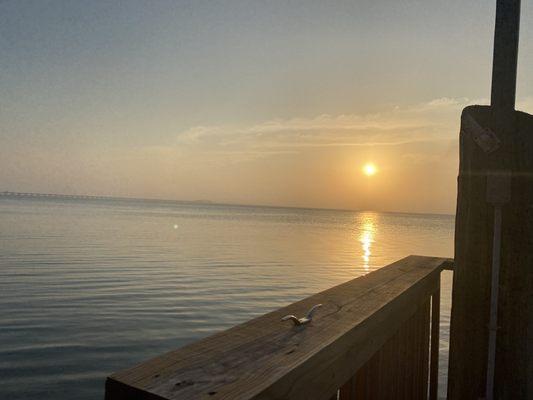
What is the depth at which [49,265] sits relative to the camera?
55.0 ft

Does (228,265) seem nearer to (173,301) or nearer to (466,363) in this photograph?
(173,301)

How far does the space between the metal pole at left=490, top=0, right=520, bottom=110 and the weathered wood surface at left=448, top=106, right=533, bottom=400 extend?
9cm

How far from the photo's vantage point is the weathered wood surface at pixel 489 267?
2.24m

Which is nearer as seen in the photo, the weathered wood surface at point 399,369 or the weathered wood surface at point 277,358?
the weathered wood surface at point 277,358

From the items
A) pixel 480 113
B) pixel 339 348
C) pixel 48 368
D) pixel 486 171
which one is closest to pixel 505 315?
pixel 486 171

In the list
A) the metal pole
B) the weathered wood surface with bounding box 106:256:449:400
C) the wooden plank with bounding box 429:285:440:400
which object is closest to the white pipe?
the weathered wood surface with bounding box 106:256:449:400

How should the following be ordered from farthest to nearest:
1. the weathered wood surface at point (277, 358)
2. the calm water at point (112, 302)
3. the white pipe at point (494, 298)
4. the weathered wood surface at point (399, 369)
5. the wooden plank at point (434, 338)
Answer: the calm water at point (112, 302)
the wooden plank at point (434, 338)
the white pipe at point (494, 298)
the weathered wood surface at point (399, 369)
the weathered wood surface at point (277, 358)

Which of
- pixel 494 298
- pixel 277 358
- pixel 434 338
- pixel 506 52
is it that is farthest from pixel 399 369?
pixel 506 52

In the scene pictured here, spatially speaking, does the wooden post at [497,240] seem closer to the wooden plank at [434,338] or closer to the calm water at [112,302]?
the wooden plank at [434,338]

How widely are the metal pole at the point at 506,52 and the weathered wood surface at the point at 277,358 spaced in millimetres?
1205

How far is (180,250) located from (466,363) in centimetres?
2358

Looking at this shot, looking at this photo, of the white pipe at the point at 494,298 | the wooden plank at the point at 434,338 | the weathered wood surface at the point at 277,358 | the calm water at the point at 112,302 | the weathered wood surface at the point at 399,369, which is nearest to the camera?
the weathered wood surface at the point at 277,358

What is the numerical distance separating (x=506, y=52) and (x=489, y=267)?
1149 millimetres

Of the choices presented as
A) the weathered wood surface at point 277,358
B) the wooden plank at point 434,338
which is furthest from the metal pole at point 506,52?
the wooden plank at point 434,338
